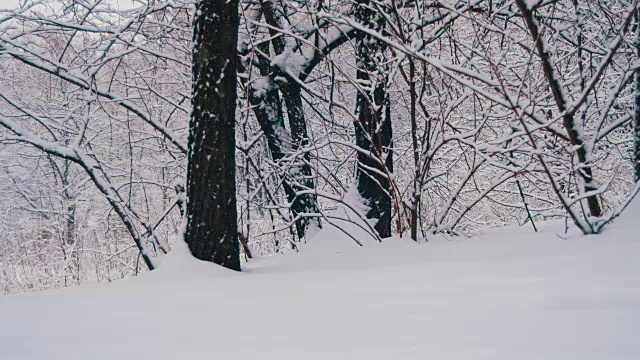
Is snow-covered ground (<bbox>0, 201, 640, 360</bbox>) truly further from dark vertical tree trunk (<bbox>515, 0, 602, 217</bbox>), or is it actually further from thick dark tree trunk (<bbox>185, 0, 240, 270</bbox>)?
dark vertical tree trunk (<bbox>515, 0, 602, 217</bbox>)

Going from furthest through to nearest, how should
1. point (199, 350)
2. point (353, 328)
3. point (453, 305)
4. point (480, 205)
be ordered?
point (480, 205)
point (453, 305)
point (353, 328)
point (199, 350)

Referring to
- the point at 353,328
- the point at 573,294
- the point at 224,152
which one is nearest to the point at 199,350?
the point at 353,328

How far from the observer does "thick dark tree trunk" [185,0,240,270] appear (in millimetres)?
3361

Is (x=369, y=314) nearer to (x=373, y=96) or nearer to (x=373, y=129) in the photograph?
(x=373, y=96)

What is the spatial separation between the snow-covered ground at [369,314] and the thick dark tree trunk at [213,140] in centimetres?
61

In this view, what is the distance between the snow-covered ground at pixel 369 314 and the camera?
1.28 metres

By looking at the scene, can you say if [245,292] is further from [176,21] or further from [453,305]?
[176,21]

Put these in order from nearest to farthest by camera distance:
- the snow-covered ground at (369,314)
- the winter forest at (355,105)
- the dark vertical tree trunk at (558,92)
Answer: the snow-covered ground at (369,314)
the dark vertical tree trunk at (558,92)
the winter forest at (355,105)

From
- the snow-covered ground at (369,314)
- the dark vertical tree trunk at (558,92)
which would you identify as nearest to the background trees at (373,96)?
the dark vertical tree trunk at (558,92)

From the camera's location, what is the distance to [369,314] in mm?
1622

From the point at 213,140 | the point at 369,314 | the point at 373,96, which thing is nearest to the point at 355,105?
the point at 373,96

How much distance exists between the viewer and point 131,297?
2209 millimetres

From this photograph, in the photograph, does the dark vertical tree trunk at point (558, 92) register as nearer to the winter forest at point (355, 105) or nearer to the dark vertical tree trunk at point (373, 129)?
the winter forest at point (355, 105)

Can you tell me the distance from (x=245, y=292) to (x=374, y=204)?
9.18 ft
